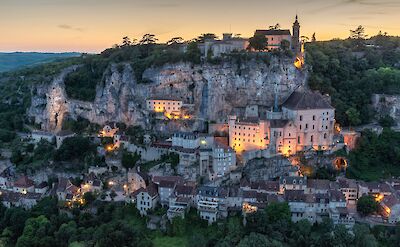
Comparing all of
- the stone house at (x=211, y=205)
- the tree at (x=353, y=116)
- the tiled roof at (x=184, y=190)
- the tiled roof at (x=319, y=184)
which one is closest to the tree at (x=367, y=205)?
the tiled roof at (x=319, y=184)

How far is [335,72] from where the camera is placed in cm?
6812

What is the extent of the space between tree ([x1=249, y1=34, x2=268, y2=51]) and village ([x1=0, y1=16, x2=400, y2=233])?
3.91m

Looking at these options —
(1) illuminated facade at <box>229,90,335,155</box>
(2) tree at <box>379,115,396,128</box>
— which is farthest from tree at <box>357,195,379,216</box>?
(2) tree at <box>379,115,396,128</box>

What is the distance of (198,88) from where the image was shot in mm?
59812

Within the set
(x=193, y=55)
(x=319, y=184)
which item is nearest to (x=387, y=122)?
(x=319, y=184)

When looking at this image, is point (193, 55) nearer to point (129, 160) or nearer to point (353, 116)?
point (129, 160)

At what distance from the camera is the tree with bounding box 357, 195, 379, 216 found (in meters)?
42.4

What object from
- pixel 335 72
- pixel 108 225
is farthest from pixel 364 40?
pixel 108 225

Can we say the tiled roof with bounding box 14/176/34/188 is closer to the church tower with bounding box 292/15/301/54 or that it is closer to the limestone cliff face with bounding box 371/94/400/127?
the church tower with bounding box 292/15/301/54

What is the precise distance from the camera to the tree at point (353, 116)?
194ft

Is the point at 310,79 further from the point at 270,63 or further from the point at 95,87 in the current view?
the point at 95,87

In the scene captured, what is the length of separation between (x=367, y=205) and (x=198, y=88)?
89.5 feet

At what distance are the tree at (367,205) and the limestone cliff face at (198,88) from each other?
19.8 metres

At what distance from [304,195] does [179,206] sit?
12.6 metres
